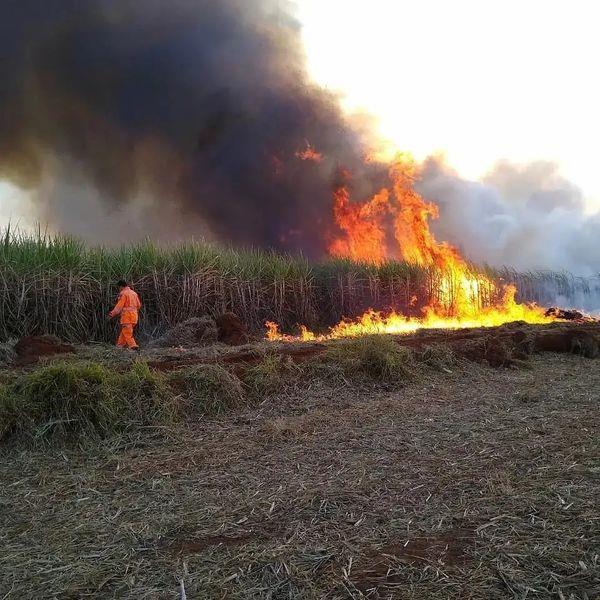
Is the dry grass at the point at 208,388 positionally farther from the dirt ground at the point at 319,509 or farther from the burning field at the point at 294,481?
the dirt ground at the point at 319,509

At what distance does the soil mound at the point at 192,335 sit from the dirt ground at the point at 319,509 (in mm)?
5484

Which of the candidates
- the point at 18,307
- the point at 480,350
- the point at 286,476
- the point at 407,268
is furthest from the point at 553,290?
the point at 286,476

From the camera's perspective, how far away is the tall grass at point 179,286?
12570mm

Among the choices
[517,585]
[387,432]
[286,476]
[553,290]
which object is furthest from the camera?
[553,290]

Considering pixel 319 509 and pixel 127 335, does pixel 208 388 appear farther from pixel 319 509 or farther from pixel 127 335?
pixel 127 335

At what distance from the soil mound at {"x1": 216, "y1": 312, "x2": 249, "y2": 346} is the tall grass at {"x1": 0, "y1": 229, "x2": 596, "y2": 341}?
99.1 inches

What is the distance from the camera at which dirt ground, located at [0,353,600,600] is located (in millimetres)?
2838

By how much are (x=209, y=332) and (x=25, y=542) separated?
27.7 ft

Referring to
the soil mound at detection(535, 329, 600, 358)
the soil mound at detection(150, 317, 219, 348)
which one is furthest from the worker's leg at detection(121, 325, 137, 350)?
the soil mound at detection(535, 329, 600, 358)

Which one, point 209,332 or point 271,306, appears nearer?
point 209,332

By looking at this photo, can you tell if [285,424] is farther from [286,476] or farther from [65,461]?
[65,461]

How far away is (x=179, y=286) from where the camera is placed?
1478cm

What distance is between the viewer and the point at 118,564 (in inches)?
123

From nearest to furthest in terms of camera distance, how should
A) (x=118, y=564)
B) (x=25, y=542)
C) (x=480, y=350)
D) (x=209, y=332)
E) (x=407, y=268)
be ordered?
(x=118, y=564) < (x=25, y=542) < (x=480, y=350) < (x=209, y=332) < (x=407, y=268)
